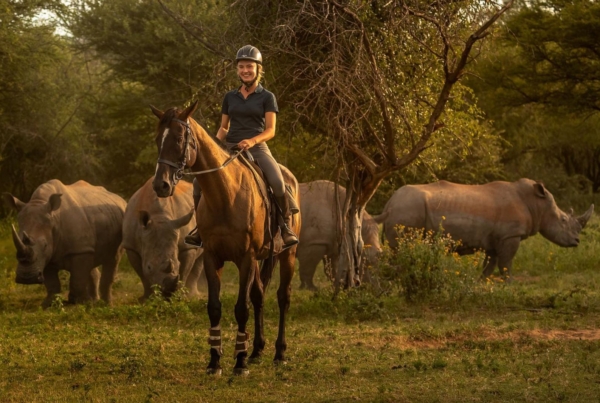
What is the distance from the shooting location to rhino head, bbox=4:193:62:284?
13180 millimetres

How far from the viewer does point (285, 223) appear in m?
Result: 9.03

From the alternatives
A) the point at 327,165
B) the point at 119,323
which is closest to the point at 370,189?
the point at 327,165

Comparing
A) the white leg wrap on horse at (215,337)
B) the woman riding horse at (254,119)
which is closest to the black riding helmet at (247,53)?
the woman riding horse at (254,119)

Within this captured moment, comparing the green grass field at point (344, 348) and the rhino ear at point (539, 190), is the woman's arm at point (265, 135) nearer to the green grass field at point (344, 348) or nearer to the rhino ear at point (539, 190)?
the green grass field at point (344, 348)

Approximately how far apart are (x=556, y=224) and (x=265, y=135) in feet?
32.7

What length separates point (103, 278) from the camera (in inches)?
605

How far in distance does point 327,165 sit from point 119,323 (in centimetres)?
328

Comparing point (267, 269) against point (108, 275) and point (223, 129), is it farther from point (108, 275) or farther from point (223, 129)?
point (108, 275)

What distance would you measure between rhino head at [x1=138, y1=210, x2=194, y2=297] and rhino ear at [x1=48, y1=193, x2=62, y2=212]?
1233 millimetres

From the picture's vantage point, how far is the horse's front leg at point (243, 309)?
8.34 meters

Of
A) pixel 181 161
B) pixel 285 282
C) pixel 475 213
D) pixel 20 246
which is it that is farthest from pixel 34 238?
pixel 475 213

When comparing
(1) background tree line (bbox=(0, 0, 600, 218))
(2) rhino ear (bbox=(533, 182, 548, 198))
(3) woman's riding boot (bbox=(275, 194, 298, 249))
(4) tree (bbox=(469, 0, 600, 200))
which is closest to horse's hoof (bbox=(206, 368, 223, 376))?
(3) woman's riding boot (bbox=(275, 194, 298, 249))

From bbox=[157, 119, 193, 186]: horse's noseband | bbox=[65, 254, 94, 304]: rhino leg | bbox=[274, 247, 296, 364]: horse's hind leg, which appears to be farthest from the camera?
bbox=[65, 254, 94, 304]: rhino leg

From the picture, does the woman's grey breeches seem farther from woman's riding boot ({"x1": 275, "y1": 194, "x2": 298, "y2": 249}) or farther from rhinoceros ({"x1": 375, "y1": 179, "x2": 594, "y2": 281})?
rhinoceros ({"x1": 375, "y1": 179, "x2": 594, "y2": 281})
